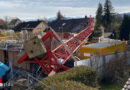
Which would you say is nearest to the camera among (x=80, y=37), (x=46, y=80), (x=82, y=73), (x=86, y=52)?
(x=46, y=80)

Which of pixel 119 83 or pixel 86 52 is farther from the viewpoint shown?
pixel 86 52

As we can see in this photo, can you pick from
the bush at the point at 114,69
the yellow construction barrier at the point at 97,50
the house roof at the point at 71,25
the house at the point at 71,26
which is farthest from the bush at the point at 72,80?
the house roof at the point at 71,25

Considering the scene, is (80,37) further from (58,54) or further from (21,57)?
(21,57)

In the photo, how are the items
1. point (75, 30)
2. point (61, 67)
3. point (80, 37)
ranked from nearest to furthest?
point (61, 67) < point (80, 37) < point (75, 30)

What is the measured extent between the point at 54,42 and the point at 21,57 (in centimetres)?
264

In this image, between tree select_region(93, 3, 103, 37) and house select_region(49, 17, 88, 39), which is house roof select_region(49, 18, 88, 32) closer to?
house select_region(49, 17, 88, 39)

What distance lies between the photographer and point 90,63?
1223cm

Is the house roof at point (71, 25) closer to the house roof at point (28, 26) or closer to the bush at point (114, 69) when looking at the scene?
Result: the house roof at point (28, 26)

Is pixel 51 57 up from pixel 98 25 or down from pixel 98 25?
down

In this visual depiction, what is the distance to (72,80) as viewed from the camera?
8281mm

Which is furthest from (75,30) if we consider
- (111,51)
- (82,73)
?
(82,73)

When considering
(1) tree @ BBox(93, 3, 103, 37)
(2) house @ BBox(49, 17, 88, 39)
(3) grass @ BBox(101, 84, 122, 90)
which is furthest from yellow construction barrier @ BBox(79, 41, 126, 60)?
(2) house @ BBox(49, 17, 88, 39)

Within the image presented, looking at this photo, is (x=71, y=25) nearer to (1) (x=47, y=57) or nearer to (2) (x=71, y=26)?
(2) (x=71, y=26)

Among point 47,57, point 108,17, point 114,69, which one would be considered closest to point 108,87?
point 114,69
